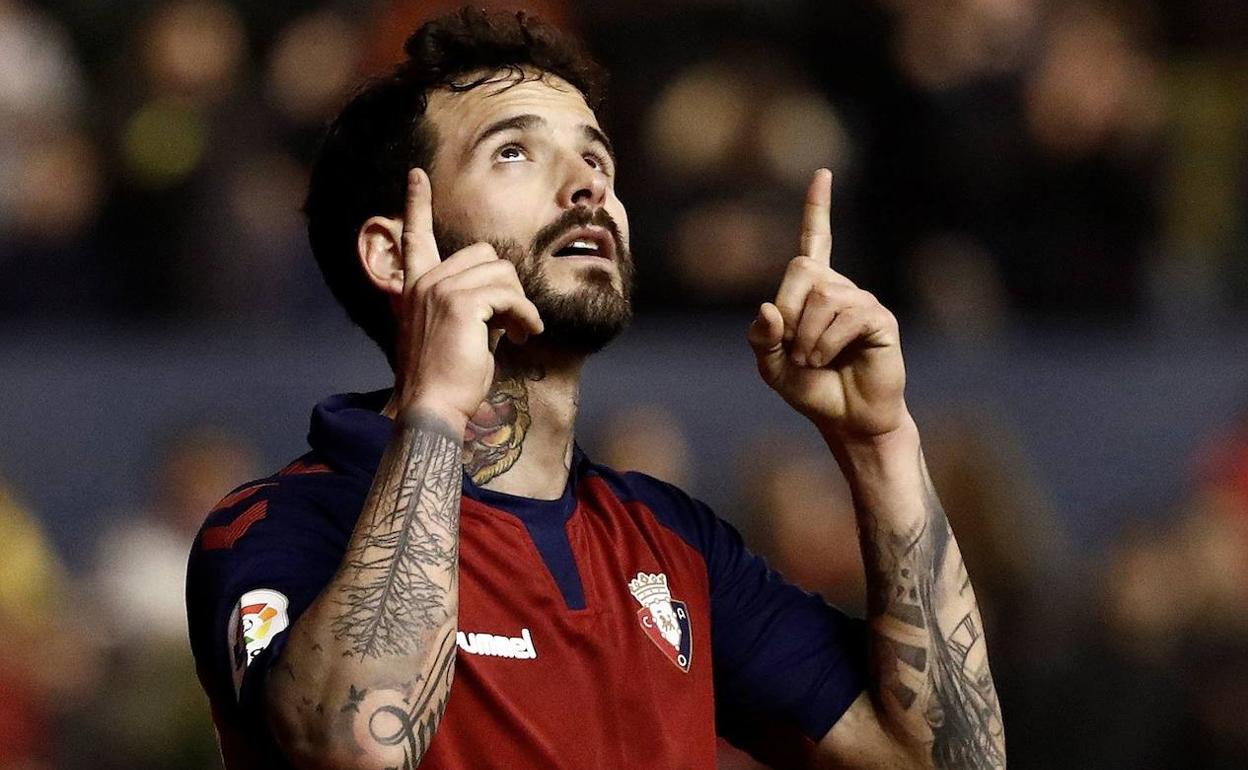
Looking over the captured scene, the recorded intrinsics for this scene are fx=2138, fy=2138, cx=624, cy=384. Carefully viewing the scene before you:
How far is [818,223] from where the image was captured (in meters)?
3.45

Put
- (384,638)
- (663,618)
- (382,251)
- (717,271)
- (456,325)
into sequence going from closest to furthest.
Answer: (384,638), (456,325), (663,618), (382,251), (717,271)

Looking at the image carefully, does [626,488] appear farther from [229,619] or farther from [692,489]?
[692,489]

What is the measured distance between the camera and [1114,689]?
6.16m

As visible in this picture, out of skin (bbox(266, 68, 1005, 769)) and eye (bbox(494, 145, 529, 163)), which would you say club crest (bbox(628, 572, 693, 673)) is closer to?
skin (bbox(266, 68, 1005, 769))

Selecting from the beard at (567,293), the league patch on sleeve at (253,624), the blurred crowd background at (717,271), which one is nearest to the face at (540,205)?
the beard at (567,293)

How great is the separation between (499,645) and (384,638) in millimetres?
349

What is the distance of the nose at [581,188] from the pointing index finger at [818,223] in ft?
1.08

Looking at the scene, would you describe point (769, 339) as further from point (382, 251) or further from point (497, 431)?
point (382, 251)

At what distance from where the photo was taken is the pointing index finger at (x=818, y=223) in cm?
341

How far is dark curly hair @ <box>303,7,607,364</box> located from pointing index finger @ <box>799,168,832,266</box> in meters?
0.49

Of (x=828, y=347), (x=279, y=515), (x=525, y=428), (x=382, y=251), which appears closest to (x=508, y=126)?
(x=382, y=251)

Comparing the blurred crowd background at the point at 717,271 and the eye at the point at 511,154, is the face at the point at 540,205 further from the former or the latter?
the blurred crowd background at the point at 717,271

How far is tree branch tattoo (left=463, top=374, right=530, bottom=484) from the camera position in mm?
3312

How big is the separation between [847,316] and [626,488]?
0.49 metres
